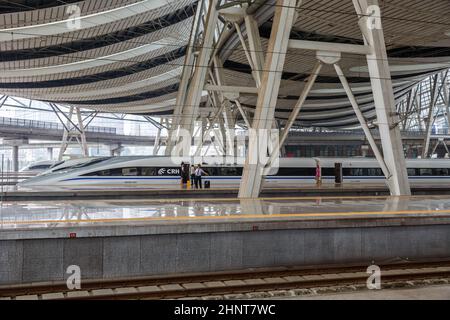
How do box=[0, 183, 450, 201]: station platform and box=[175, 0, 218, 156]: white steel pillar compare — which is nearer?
box=[0, 183, 450, 201]: station platform

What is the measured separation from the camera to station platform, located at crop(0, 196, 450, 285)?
26.7 feet

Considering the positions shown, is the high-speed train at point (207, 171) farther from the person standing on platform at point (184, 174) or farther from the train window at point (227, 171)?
the person standing on platform at point (184, 174)

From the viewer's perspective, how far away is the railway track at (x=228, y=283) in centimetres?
734

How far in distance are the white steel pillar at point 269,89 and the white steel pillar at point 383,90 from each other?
2444 millimetres

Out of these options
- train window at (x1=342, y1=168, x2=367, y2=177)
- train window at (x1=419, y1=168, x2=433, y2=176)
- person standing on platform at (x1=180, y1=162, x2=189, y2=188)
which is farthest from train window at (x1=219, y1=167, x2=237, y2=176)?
train window at (x1=419, y1=168, x2=433, y2=176)

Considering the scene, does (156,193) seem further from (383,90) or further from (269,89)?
(383,90)

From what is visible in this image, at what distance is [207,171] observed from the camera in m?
26.1

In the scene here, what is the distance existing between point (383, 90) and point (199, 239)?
971cm

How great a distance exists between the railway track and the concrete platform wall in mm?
451

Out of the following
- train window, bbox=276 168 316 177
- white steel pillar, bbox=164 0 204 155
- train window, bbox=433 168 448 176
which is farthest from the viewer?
train window, bbox=433 168 448 176

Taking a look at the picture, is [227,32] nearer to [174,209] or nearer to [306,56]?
[306,56]

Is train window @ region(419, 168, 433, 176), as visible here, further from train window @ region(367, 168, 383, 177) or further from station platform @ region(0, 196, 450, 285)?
station platform @ region(0, 196, 450, 285)
